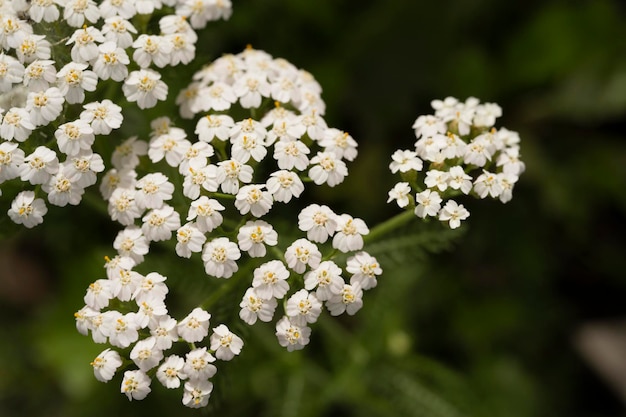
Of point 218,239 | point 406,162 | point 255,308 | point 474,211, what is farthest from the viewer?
point 474,211

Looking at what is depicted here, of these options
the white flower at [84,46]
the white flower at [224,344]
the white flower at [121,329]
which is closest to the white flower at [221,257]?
the white flower at [224,344]

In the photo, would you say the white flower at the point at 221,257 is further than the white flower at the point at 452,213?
No

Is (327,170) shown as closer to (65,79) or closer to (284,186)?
(284,186)

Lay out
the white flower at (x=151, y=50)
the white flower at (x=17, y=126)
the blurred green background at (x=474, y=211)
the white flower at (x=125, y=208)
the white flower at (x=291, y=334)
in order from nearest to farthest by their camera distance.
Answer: the white flower at (x=291, y=334)
the white flower at (x=17, y=126)
the white flower at (x=125, y=208)
the white flower at (x=151, y=50)
the blurred green background at (x=474, y=211)

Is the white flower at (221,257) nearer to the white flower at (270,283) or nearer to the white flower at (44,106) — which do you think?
the white flower at (270,283)

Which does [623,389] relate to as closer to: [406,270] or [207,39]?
[406,270]

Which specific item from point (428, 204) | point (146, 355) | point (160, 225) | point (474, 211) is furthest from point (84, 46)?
point (474, 211)

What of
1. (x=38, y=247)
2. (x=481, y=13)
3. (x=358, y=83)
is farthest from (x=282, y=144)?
(x=38, y=247)
